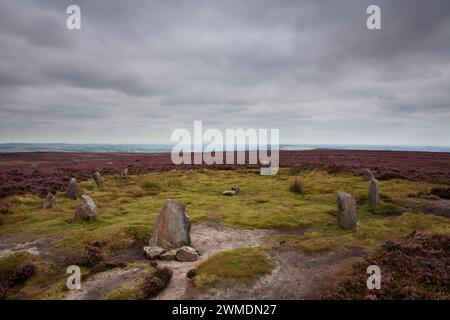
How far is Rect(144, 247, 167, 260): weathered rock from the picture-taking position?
46.2 feet

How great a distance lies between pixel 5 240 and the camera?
16.7 meters

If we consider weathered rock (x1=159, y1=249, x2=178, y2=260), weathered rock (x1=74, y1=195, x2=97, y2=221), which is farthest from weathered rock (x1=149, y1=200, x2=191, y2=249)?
weathered rock (x1=74, y1=195, x2=97, y2=221)

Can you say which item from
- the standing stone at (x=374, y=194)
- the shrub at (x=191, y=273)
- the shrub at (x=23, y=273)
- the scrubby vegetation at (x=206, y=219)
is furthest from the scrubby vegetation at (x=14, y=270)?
the standing stone at (x=374, y=194)

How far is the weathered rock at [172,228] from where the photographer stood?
14945mm

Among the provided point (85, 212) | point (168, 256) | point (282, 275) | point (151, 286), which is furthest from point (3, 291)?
point (282, 275)

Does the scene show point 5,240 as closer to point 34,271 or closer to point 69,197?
point 34,271

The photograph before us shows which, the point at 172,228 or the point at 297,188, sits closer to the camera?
the point at 172,228

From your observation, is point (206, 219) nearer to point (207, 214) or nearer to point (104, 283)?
point (207, 214)

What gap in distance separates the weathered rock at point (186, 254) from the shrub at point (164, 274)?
1.65 meters

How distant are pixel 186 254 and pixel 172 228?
1688mm

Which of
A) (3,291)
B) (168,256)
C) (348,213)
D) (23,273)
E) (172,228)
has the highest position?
(348,213)

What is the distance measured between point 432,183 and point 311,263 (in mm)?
30345

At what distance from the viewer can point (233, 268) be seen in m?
12.2
